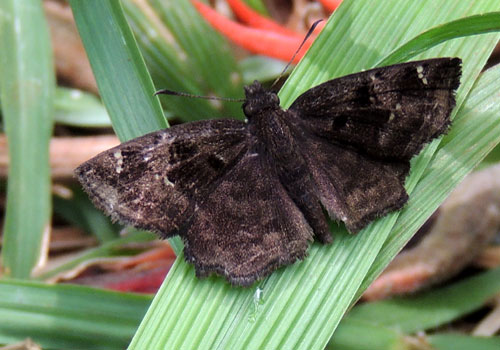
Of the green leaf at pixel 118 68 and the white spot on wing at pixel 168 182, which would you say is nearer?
the white spot on wing at pixel 168 182

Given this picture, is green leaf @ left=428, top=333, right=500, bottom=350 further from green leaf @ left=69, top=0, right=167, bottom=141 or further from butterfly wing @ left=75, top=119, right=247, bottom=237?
green leaf @ left=69, top=0, right=167, bottom=141

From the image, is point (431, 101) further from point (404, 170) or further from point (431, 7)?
point (431, 7)

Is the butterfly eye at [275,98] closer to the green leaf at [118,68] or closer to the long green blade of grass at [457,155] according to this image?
the green leaf at [118,68]

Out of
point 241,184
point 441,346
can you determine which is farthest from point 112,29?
point 441,346

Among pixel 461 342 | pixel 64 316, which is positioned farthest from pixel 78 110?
pixel 461 342

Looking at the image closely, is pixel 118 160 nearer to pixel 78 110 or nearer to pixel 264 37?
pixel 264 37

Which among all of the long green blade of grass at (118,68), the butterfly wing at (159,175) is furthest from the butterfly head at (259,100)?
the long green blade of grass at (118,68)
